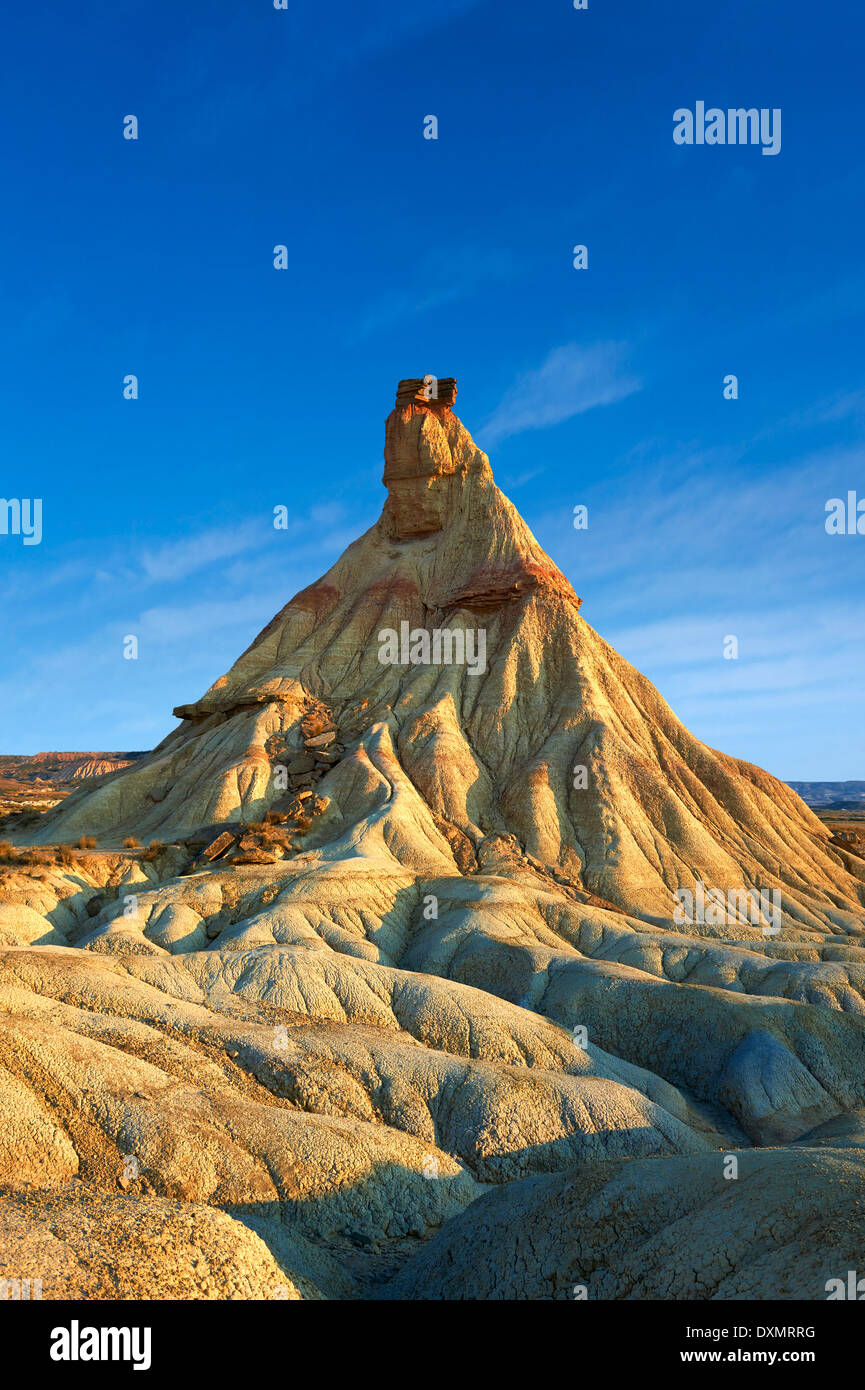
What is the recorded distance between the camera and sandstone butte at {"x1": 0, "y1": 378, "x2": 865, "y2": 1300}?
13.6 metres

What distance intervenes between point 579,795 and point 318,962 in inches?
854

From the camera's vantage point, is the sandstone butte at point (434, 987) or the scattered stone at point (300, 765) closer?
the sandstone butte at point (434, 987)

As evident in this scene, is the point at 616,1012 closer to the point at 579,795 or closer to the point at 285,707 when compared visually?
the point at 579,795

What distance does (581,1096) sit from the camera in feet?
69.9

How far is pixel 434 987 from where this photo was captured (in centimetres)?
2678

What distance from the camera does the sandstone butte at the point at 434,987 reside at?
536 inches
